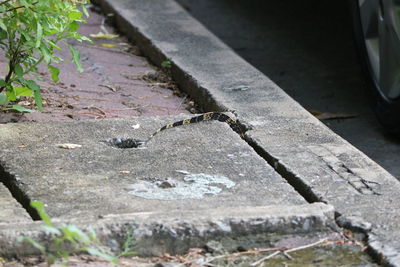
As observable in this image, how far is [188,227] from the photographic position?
2398mm

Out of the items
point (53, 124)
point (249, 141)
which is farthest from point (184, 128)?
point (53, 124)

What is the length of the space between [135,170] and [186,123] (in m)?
0.52

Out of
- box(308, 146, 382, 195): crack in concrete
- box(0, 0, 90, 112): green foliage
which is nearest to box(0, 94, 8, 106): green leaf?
box(0, 0, 90, 112): green foliage

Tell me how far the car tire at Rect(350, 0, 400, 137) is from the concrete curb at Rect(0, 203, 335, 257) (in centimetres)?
115

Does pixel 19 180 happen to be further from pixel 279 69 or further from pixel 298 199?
pixel 279 69

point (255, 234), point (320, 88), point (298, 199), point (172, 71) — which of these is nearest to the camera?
point (255, 234)

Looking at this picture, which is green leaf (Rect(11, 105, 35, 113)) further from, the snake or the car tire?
the car tire

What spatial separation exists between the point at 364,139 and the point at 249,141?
79 centimetres

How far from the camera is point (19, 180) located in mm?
2711

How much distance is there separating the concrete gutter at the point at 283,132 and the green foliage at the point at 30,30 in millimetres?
743

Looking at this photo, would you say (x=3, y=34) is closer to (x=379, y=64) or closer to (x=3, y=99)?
(x=3, y=99)

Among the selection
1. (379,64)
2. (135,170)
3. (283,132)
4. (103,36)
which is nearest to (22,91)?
(135,170)

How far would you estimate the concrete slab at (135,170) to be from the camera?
2.59 meters

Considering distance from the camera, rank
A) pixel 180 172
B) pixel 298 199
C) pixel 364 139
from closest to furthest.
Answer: pixel 298 199
pixel 180 172
pixel 364 139
